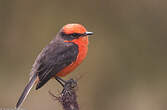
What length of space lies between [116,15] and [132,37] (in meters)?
0.62

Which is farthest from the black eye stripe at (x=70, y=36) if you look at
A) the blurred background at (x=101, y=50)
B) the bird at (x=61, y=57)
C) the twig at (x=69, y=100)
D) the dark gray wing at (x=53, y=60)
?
the twig at (x=69, y=100)

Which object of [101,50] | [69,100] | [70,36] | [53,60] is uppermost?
[70,36]

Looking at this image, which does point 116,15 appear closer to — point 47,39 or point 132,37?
point 132,37

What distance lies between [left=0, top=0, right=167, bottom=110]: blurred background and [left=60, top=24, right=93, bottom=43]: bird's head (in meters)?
1.43

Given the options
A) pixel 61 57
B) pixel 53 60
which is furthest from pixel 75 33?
pixel 53 60

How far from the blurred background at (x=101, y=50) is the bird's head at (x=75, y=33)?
4.69ft

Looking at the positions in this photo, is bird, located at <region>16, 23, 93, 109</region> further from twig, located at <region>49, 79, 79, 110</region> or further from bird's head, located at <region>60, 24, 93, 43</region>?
twig, located at <region>49, 79, 79, 110</region>

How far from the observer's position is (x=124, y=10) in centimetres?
920

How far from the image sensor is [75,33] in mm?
7203

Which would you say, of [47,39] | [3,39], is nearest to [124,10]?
[47,39]

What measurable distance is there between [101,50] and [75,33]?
1.80 m

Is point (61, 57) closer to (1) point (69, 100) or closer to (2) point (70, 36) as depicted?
(2) point (70, 36)

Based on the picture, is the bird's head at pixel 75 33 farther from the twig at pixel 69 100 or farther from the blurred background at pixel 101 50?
the twig at pixel 69 100

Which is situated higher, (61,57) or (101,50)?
(61,57)
